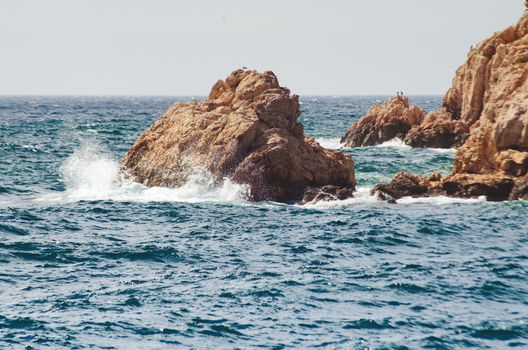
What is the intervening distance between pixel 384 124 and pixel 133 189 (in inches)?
1417

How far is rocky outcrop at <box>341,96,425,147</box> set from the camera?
6950cm

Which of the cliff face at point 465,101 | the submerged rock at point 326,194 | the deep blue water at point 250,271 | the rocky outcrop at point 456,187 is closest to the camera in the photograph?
the deep blue water at point 250,271

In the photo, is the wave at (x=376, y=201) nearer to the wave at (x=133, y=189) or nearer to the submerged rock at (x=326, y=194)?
the submerged rock at (x=326, y=194)

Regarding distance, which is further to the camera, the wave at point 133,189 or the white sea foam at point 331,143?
the white sea foam at point 331,143

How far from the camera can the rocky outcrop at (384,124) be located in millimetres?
69500

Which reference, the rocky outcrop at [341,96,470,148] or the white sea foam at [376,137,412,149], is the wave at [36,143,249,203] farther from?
the rocky outcrop at [341,96,470,148]

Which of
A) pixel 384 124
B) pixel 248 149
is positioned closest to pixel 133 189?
pixel 248 149

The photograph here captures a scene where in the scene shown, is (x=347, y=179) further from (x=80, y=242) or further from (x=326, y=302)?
(x=326, y=302)

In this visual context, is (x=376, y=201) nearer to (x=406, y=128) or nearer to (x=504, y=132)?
(x=504, y=132)

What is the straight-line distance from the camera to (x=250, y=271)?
2389cm

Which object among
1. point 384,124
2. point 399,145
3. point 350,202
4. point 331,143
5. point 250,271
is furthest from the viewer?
point 331,143

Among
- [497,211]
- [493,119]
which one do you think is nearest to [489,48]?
[493,119]

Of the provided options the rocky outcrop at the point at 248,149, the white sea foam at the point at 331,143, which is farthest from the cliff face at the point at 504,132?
the white sea foam at the point at 331,143

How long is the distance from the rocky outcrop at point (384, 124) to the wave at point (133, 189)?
31.4 m
